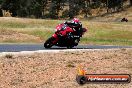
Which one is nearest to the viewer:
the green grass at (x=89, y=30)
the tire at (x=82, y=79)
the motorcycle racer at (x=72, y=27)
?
the tire at (x=82, y=79)

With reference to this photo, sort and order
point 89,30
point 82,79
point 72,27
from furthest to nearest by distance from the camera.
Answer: point 89,30, point 72,27, point 82,79

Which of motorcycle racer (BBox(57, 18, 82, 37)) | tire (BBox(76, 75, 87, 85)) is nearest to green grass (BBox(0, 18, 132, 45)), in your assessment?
motorcycle racer (BBox(57, 18, 82, 37))

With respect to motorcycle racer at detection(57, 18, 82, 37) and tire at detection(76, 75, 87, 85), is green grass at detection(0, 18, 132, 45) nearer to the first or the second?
motorcycle racer at detection(57, 18, 82, 37)

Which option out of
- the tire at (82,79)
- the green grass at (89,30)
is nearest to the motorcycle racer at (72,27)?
the green grass at (89,30)

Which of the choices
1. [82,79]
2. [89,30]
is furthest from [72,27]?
[89,30]

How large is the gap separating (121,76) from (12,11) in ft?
291

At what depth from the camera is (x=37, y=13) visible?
334ft

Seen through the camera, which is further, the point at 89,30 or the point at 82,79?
Result: the point at 89,30

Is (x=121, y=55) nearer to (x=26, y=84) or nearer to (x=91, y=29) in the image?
(x=26, y=84)

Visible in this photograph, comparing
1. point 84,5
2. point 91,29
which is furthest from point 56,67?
point 84,5

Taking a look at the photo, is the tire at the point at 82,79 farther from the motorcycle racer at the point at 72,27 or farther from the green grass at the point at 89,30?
the green grass at the point at 89,30

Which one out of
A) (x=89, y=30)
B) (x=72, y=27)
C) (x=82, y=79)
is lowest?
(x=89, y=30)

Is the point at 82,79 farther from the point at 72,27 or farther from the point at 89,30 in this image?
the point at 89,30

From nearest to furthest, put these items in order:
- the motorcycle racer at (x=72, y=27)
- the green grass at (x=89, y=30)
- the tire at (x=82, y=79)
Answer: the tire at (x=82, y=79) → the motorcycle racer at (x=72, y=27) → the green grass at (x=89, y=30)
